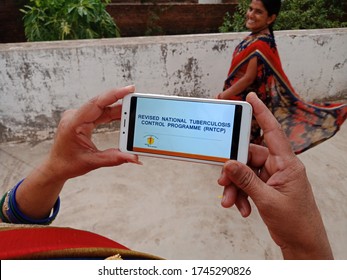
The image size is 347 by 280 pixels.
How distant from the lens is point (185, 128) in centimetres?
97

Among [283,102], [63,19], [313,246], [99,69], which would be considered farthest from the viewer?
[63,19]

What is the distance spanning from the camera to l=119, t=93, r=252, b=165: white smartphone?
3.05 ft

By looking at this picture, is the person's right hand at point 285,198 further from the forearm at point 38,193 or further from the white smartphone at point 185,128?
the forearm at point 38,193

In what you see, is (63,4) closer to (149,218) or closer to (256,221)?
(149,218)

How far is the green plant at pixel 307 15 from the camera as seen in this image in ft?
12.3

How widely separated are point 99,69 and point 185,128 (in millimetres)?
1708

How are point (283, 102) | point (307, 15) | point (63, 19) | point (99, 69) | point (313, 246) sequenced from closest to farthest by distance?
point (313, 246) → point (283, 102) → point (99, 69) → point (63, 19) → point (307, 15)

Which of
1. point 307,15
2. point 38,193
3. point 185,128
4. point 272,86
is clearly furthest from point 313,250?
point 307,15

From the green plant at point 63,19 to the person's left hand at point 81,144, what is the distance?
2.22m

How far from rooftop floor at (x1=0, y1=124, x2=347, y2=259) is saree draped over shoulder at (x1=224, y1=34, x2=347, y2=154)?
55 centimetres

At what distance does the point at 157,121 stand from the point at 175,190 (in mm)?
1264

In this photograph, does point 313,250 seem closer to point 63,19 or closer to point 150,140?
point 150,140

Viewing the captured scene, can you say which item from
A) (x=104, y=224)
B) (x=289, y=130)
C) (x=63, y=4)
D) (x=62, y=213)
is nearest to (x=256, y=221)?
(x=289, y=130)

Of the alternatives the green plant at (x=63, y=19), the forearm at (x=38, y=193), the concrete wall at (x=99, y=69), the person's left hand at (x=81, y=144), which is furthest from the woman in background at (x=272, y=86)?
the green plant at (x=63, y=19)
